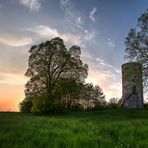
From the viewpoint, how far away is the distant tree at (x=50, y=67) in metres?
58.7

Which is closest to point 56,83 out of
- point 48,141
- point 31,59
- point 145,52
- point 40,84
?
point 40,84

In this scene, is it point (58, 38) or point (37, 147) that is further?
point (58, 38)

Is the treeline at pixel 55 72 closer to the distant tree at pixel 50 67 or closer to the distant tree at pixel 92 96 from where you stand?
the distant tree at pixel 50 67

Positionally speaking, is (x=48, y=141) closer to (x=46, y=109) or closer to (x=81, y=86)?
(x=46, y=109)

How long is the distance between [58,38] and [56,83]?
955cm

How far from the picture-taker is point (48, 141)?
8.26m

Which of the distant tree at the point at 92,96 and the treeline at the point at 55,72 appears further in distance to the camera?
the distant tree at the point at 92,96

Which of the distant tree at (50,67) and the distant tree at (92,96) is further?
the distant tree at (92,96)

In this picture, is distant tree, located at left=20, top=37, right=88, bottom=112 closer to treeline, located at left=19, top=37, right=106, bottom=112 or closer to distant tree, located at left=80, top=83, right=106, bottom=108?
treeline, located at left=19, top=37, right=106, bottom=112

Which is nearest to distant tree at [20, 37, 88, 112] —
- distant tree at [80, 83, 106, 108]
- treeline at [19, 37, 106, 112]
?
treeline at [19, 37, 106, 112]

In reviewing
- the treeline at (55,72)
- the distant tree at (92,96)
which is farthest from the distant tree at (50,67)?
the distant tree at (92,96)

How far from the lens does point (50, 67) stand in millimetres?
60438

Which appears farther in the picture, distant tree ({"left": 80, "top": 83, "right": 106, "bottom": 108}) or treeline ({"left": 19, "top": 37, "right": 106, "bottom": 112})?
distant tree ({"left": 80, "top": 83, "right": 106, "bottom": 108})

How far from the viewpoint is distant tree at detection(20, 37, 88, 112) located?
58.7m
